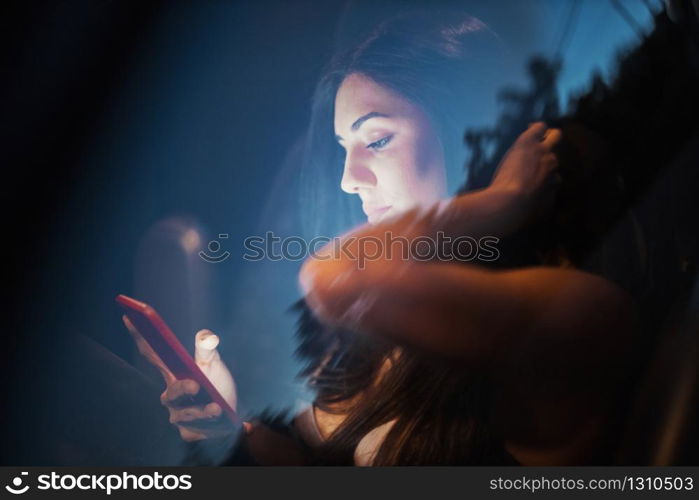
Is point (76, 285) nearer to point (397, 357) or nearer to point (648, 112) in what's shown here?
point (397, 357)

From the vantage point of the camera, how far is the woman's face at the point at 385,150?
1.14 metres

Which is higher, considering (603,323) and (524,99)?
(524,99)

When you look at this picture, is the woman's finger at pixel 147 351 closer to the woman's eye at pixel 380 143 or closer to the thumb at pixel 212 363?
the thumb at pixel 212 363

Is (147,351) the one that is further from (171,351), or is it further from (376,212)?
(376,212)

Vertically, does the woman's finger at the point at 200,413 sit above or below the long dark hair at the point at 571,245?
below

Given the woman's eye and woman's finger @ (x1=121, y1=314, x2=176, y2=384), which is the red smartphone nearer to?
woman's finger @ (x1=121, y1=314, x2=176, y2=384)

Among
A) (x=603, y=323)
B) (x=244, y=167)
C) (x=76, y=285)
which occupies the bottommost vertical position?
Result: (x=76, y=285)

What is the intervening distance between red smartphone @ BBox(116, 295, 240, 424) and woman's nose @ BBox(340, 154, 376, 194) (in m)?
0.43

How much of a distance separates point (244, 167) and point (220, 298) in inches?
10.0

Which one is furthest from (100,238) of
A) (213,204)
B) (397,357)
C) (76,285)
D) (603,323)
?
(603,323)

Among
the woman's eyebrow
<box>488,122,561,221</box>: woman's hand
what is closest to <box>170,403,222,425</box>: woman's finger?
the woman's eyebrow

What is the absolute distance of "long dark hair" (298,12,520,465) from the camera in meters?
1.12

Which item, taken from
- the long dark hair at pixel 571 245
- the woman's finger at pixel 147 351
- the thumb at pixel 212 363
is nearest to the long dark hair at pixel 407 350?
the long dark hair at pixel 571 245

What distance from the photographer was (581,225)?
1130mm
